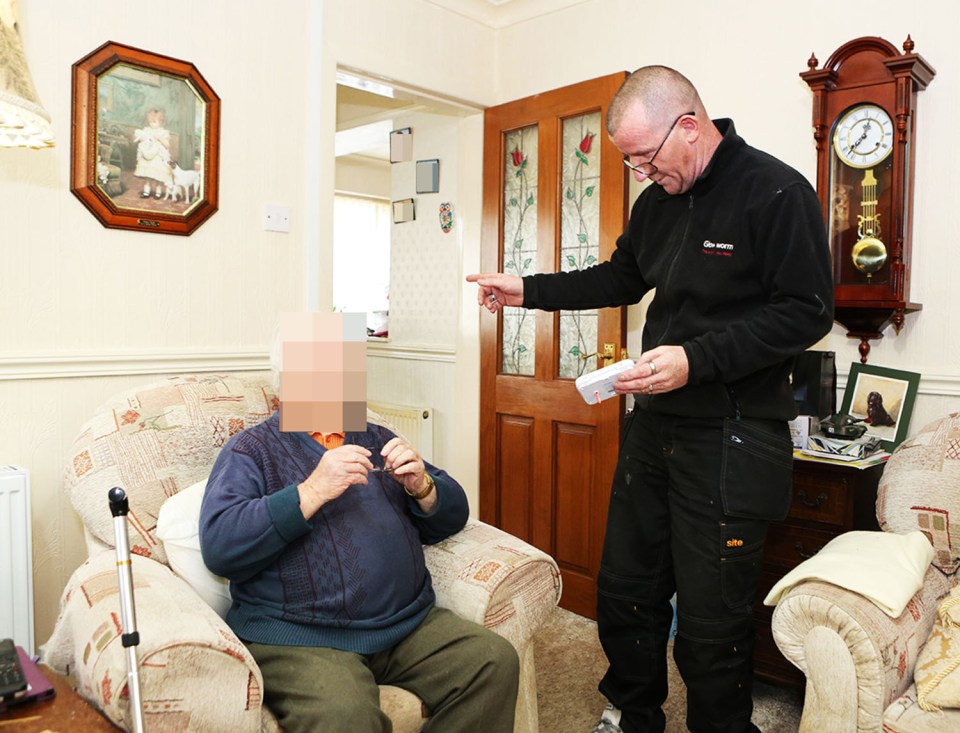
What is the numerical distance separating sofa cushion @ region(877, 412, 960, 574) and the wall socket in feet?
6.33

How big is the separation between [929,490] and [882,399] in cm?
56

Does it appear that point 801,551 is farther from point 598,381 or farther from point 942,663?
point 598,381

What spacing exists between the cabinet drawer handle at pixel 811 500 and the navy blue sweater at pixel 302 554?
3.85 ft

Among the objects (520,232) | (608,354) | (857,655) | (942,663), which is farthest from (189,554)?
(520,232)

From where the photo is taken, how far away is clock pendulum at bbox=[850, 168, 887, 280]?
2266 mm

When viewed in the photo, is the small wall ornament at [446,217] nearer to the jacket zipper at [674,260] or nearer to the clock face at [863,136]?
the clock face at [863,136]

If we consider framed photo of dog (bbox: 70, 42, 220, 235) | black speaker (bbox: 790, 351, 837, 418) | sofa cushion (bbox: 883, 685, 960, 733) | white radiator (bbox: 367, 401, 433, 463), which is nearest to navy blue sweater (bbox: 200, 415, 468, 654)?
sofa cushion (bbox: 883, 685, 960, 733)

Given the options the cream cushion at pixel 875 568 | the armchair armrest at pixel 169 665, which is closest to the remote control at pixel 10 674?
the armchair armrest at pixel 169 665

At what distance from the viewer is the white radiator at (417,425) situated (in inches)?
146

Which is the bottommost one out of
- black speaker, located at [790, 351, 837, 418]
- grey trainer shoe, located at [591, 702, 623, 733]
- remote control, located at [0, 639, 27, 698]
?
grey trainer shoe, located at [591, 702, 623, 733]

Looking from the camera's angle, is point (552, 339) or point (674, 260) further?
point (552, 339)

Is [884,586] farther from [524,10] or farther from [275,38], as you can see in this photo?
[524,10]

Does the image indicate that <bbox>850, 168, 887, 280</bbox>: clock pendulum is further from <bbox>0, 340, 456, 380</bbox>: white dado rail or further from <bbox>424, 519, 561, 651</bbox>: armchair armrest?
<bbox>424, 519, 561, 651</bbox>: armchair armrest

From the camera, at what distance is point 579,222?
120 inches
